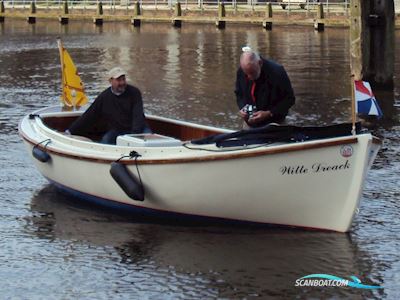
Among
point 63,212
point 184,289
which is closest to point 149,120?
point 63,212

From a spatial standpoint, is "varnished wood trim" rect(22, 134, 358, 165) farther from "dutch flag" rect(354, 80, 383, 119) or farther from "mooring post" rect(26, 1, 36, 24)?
"mooring post" rect(26, 1, 36, 24)

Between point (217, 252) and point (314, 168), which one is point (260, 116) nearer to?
point (314, 168)

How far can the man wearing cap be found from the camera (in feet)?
37.6

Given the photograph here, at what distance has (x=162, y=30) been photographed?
44.3 metres

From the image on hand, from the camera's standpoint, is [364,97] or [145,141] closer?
[364,97]

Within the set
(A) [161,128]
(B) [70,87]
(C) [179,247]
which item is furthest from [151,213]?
(B) [70,87]

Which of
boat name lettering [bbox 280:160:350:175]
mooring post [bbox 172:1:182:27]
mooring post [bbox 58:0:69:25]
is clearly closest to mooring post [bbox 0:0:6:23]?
mooring post [bbox 58:0:69:25]

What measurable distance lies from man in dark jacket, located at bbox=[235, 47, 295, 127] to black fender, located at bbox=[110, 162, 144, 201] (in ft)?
4.41

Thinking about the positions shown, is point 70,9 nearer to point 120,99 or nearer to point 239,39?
point 239,39

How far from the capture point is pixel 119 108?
38.0 ft

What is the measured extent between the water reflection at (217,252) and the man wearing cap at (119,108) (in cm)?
110

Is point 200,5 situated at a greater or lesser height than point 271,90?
greater

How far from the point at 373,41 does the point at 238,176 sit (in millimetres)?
11697

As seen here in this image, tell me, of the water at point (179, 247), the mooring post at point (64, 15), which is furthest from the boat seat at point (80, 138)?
the mooring post at point (64, 15)
